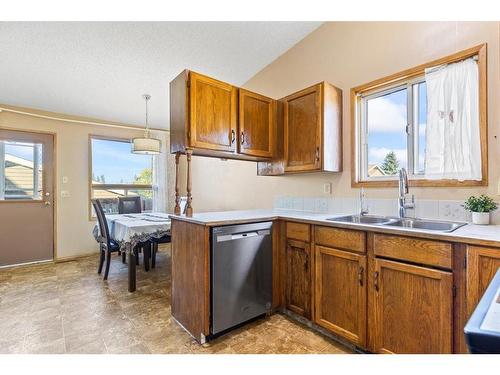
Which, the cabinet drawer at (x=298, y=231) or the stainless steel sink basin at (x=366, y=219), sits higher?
the stainless steel sink basin at (x=366, y=219)

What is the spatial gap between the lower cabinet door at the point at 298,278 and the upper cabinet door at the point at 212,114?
1.05 m

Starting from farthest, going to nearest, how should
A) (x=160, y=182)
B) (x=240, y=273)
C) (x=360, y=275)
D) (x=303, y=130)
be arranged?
1. (x=160, y=182)
2. (x=303, y=130)
3. (x=240, y=273)
4. (x=360, y=275)

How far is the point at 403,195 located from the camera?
191 centimetres

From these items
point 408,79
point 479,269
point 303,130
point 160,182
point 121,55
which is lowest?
point 479,269

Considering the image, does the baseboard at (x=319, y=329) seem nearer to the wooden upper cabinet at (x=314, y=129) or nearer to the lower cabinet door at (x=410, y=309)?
the lower cabinet door at (x=410, y=309)

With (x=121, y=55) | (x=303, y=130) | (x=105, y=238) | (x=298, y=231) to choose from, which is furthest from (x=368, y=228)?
(x=105, y=238)

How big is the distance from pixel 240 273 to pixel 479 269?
1409mm

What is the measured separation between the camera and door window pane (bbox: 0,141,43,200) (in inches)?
150

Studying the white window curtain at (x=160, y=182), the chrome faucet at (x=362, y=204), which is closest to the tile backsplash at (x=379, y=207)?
the chrome faucet at (x=362, y=204)

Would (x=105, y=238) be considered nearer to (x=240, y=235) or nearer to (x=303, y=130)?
(x=240, y=235)

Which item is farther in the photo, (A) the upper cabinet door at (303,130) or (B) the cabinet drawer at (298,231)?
(A) the upper cabinet door at (303,130)

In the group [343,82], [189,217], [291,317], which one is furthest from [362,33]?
[291,317]

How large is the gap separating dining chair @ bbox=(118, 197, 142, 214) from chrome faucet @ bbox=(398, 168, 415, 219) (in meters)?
3.88

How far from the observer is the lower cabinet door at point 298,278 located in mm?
2010
